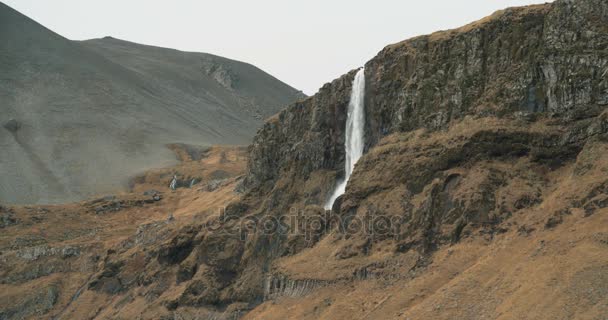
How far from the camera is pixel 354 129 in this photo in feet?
231

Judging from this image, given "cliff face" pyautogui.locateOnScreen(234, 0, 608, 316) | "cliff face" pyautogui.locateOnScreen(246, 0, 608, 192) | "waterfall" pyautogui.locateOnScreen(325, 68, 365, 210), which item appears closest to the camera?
"cliff face" pyautogui.locateOnScreen(234, 0, 608, 316)

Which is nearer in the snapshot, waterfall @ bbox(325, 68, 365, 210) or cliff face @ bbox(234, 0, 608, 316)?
cliff face @ bbox(234, 0, 608, 316)

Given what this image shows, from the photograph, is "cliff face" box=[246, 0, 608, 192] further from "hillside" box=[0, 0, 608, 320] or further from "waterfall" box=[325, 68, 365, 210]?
"waterfall" box=[325, 68, 365, 210]

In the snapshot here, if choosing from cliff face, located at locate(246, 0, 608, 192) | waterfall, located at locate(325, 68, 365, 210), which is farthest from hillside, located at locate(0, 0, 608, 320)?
waterfall, located at locate(325, 68, 365, 210)

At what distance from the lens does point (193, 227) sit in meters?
76.4

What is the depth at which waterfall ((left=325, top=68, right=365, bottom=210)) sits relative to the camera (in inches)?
2719

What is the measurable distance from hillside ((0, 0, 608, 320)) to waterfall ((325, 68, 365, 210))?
1012 mm

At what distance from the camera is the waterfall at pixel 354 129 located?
69062 mm

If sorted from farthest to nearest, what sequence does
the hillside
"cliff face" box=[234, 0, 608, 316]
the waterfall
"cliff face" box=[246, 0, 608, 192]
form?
1. the waterfall
2. "cliff face" box=[246, 0, 608, 192]
3. "cliff face" box=[234, 0, 608, 316]
4. the hillside

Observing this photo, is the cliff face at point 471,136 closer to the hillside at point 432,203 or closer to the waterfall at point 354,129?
the hillside at point 432,203

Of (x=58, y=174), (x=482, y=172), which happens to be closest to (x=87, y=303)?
(x=482, y=172)

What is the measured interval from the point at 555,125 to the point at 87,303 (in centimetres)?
5560

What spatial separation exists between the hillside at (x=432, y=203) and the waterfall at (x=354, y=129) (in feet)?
3.32

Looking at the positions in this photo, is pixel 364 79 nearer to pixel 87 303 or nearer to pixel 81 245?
pixel 87 303
